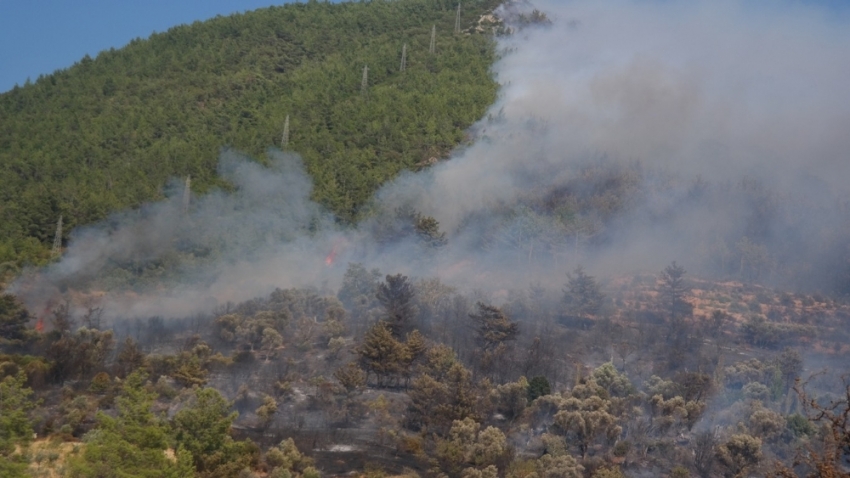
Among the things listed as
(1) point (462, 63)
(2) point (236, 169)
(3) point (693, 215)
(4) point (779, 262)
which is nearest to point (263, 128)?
(2) point (236, 169)

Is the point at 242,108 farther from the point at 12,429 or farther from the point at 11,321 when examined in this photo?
Result: the point at 12,429

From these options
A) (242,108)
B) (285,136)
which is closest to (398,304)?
(285,136)

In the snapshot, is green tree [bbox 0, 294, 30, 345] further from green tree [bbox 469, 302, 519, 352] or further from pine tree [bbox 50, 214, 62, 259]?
green tree [bbox 469, 302, 519, 352]

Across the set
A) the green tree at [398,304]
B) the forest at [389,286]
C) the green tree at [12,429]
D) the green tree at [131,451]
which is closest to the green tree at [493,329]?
the forest at [389,286]

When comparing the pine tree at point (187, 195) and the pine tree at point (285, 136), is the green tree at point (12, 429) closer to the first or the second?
the pine tree at point (187, 195)

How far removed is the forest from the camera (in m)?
36.2

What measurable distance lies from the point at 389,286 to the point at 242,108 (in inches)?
2048

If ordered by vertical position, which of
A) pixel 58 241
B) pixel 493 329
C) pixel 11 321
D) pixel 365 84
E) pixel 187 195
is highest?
pixel 365 84

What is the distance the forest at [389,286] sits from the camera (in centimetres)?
3622

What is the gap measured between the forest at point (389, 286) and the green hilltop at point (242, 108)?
16.5 inches

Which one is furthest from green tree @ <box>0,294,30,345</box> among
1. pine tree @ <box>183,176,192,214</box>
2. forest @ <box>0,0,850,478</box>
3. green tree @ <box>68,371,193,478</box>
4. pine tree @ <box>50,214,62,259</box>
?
green tree @ <box>68,371,193,478</box>

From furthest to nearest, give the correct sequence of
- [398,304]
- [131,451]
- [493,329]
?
[398,304] → [493,329] → [131,451]

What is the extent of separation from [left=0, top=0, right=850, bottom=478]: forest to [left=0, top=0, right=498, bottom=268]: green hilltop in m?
0.42

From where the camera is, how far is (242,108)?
321 ft
